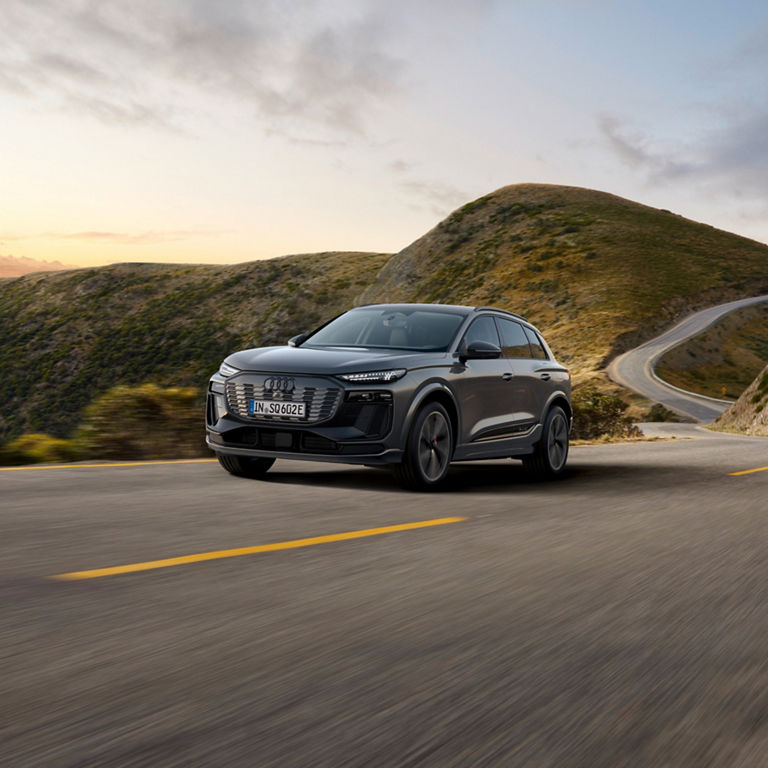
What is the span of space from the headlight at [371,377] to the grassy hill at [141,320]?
77100 millimetres

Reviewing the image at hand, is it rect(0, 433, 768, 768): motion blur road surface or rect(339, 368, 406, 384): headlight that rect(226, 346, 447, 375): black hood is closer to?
rect(339, 368, 406, 384): headlight

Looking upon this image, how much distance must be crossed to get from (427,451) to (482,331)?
193cm

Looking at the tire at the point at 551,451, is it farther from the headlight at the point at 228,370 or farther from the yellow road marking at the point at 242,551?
the yellow road marking at the point at 242,551

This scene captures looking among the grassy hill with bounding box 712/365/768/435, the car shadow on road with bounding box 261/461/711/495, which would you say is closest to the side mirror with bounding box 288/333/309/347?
the car shadow on road with bounding box 261/461/711/495

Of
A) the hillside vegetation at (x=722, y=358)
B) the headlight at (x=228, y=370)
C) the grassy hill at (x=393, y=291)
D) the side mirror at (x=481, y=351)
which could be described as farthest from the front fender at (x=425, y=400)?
the grassy hill at (x=393, y=291)

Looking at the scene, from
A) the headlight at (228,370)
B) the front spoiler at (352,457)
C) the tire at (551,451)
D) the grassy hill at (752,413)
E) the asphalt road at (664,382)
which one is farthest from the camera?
the asphalt road at (664,382)

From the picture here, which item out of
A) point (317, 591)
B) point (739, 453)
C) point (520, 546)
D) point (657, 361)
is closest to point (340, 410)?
point (520, 546)

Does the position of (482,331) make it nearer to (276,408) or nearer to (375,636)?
(276,408)

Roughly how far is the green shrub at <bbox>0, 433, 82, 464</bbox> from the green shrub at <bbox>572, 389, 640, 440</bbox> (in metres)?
14.2

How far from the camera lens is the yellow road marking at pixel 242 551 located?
4.82 m

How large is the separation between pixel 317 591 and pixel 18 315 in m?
125

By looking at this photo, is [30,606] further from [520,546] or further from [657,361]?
[657,361]

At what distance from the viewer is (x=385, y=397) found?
859cm

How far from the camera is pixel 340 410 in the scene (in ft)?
28.1
